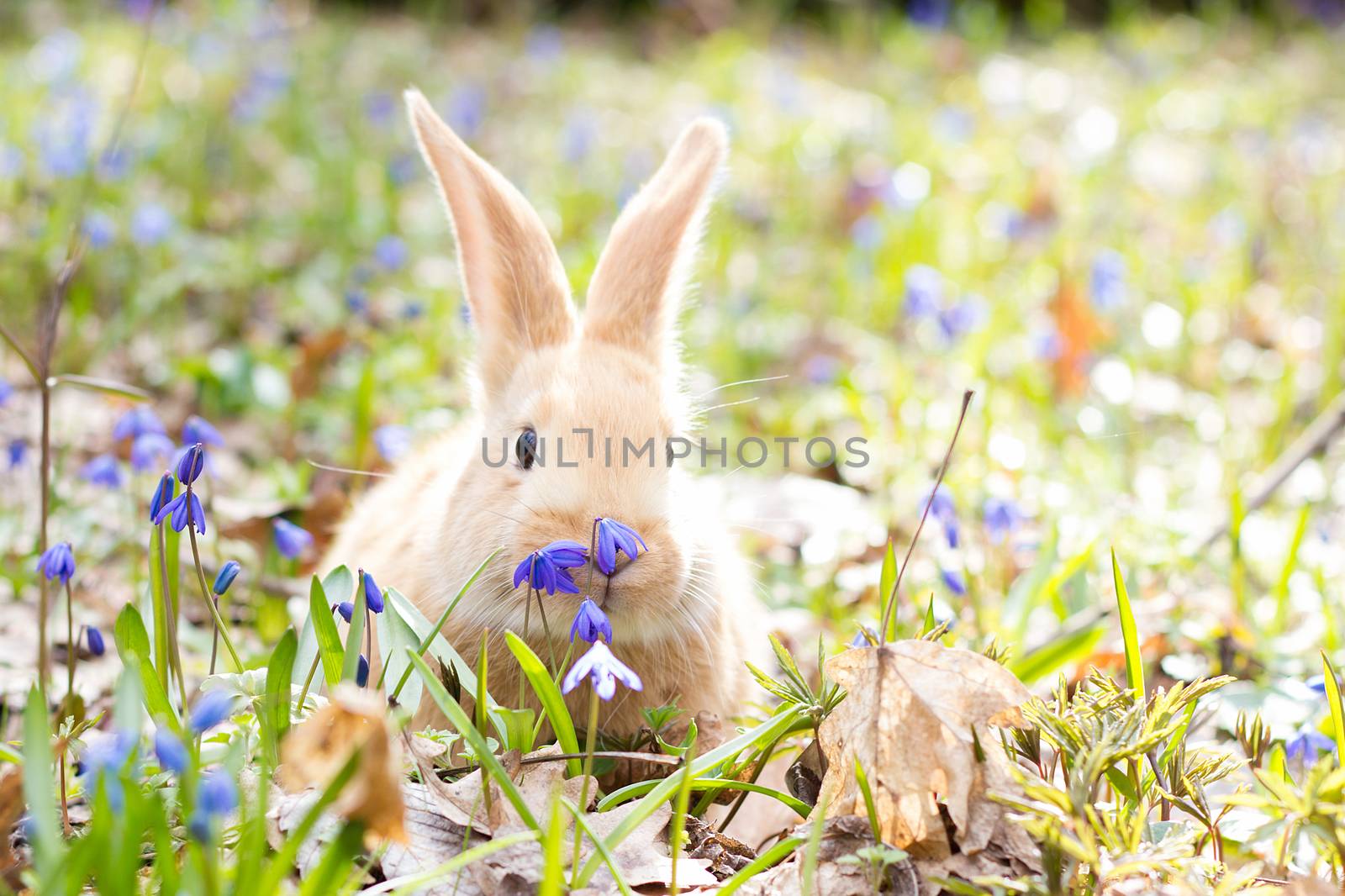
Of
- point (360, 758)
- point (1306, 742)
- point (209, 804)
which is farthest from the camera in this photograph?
point (1306, 742)

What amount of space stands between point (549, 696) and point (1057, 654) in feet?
4.53

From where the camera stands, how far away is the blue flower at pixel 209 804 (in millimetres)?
1365

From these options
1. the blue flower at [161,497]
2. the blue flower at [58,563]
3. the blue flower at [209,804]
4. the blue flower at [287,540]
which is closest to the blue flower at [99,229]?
the blue flower at [287,540]

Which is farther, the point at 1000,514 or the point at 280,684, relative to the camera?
the point at 1000,514

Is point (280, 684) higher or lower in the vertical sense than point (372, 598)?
lower

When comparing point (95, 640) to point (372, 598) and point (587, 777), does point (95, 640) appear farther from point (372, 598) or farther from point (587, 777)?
point (587, 777)

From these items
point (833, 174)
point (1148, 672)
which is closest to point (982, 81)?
point (833, 174)

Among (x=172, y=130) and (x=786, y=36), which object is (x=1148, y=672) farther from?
(x=786, y=36)

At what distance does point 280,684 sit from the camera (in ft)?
6.64

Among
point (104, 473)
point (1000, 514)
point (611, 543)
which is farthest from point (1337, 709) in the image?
point (104, 473)

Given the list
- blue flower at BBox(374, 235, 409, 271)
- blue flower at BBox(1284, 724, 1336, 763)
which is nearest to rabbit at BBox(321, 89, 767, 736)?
blue flower at BBox(1284, 724, 1336, 763)

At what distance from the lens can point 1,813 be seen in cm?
178

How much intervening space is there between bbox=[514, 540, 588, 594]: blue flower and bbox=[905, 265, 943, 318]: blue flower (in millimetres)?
2693

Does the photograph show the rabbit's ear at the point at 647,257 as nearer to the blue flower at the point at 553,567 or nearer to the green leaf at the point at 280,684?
the blue flower at the point at 553,567
